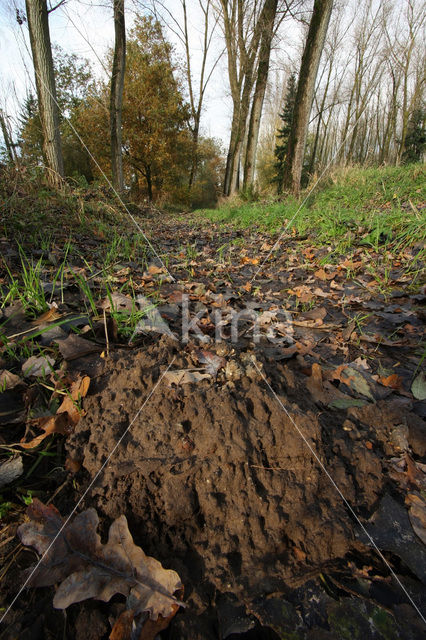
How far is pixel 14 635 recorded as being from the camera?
56 cm

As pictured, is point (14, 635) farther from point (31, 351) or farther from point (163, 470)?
point (31, 351)

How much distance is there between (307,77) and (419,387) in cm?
739

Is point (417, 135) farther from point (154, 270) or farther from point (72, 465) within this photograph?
point (72, 465)

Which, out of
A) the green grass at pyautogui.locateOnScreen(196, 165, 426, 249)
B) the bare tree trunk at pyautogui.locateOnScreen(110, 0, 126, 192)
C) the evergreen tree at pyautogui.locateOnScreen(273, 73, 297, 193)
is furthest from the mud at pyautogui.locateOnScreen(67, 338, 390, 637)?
the evergreen tree at pyautogui.locateOnScreen(273, 73, 297, 193)

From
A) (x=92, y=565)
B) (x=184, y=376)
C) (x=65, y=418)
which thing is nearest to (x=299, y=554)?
(x=92, y=565)

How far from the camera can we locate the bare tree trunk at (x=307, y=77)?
609 cm

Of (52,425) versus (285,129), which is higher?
(285,129)

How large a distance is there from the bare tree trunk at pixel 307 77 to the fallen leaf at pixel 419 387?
254 inches

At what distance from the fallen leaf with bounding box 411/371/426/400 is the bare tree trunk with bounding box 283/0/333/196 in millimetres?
6460

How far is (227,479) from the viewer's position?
30.5 inches

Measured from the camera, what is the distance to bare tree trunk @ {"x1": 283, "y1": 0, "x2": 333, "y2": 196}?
20.0 ft

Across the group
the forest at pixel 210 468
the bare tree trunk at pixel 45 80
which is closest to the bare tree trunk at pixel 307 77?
the bare tree trunk at pixel 45 80

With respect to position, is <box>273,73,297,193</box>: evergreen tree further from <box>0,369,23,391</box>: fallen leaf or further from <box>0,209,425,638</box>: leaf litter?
<box>0,369,23,391</box>: fallen leaf

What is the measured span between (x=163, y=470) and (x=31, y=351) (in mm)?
813
